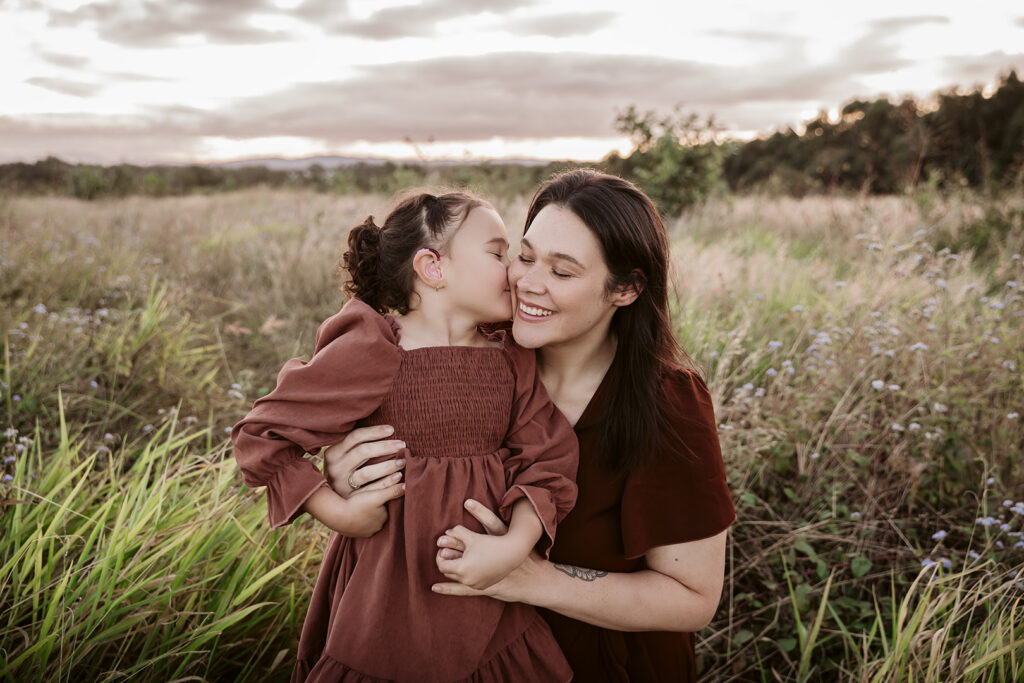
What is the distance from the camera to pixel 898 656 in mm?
1934

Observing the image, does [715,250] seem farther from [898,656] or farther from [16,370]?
[16,370]

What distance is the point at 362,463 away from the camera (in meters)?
1.72

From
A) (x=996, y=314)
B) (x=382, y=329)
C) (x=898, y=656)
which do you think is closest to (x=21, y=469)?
(x=382, y=329)

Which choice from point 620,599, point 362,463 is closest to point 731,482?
point 620,599

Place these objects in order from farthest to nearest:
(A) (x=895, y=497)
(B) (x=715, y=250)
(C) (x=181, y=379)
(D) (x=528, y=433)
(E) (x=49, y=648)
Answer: (B) (x=715, y=250), (C) (x=181, y=379), (A) (x=895, y=497), (D) (x=528, y=433), (E) (x=49, y=648)

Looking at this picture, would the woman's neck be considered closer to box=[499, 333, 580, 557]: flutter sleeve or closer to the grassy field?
box=[499, 333, 580, 557]: flutter sleeve

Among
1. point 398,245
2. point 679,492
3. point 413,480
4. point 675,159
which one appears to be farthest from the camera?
point 675,159

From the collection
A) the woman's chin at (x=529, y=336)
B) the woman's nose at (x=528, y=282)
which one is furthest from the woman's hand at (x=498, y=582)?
the woman's nose at (x=528, y=282)

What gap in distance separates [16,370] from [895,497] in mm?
4255

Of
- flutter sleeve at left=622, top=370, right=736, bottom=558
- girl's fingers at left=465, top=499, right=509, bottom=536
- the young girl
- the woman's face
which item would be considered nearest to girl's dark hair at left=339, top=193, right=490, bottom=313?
the young girl

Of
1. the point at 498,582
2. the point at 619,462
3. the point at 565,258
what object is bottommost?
the point at 498,582

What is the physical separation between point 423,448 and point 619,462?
568 mm

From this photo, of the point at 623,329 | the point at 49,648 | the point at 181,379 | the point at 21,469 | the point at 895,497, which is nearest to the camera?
the point at 49,648

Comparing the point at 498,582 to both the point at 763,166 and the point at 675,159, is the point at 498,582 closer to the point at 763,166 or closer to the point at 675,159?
the point at 675,159
